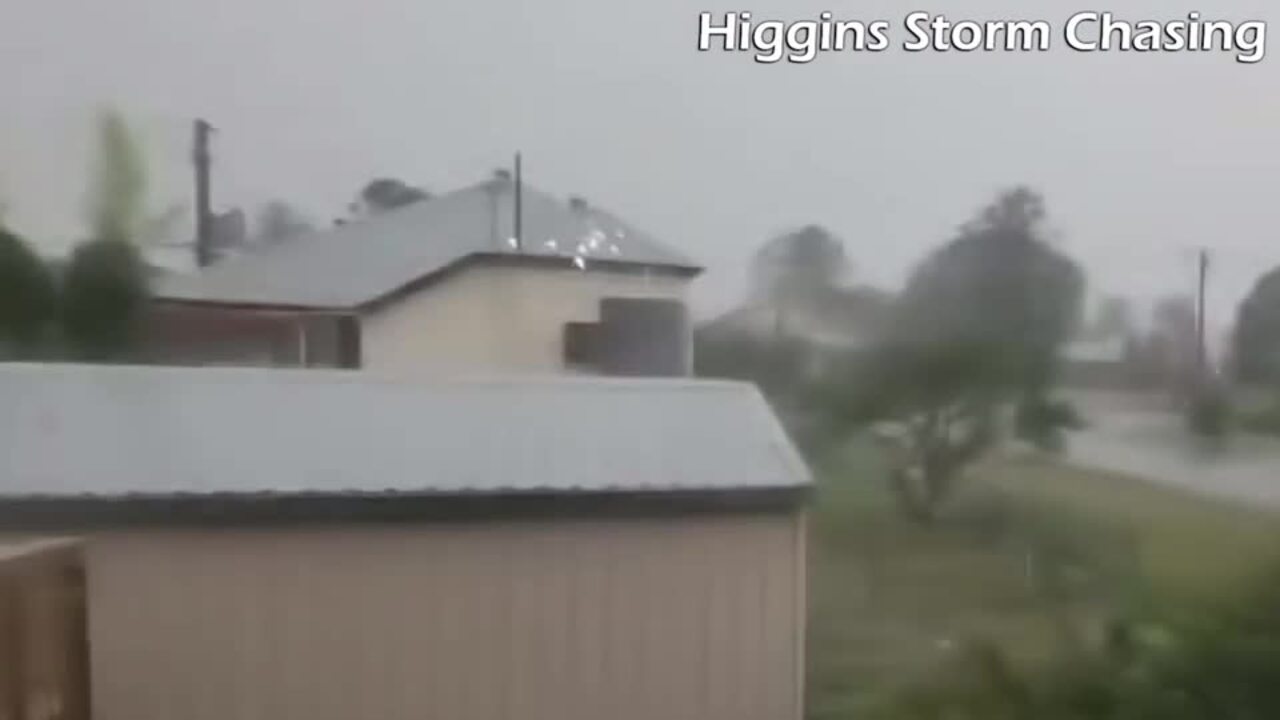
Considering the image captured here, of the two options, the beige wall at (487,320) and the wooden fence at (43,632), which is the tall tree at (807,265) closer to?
the beige wall at (487,320)

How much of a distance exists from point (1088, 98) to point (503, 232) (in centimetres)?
47

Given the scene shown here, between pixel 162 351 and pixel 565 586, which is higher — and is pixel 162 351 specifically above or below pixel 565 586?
above

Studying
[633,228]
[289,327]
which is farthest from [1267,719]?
[289,327]

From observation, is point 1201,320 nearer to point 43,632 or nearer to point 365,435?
point 365,435

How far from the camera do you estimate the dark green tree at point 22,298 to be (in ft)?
3.18

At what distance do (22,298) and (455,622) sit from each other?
389mm

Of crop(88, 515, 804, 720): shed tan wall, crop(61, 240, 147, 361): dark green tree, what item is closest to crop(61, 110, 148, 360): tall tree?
crop(61, 240, 147, 361): dark green tree

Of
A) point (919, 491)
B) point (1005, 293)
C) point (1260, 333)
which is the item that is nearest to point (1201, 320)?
point (1260, 333)

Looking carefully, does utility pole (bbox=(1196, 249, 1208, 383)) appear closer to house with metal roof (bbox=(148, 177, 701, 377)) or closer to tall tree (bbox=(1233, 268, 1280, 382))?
tall tree (bbox=(1233, 268, 1280, 382))

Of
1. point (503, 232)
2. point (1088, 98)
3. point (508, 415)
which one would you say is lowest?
point (508, 415)

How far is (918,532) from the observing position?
3.51ft

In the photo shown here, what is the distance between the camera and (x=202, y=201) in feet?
3.32

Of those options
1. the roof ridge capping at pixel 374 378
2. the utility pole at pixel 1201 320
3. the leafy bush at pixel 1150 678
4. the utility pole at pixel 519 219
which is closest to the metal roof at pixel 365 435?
the roof ridge capping at pixel 374 378

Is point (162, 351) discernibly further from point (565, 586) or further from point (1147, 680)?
point (1147, 680)
